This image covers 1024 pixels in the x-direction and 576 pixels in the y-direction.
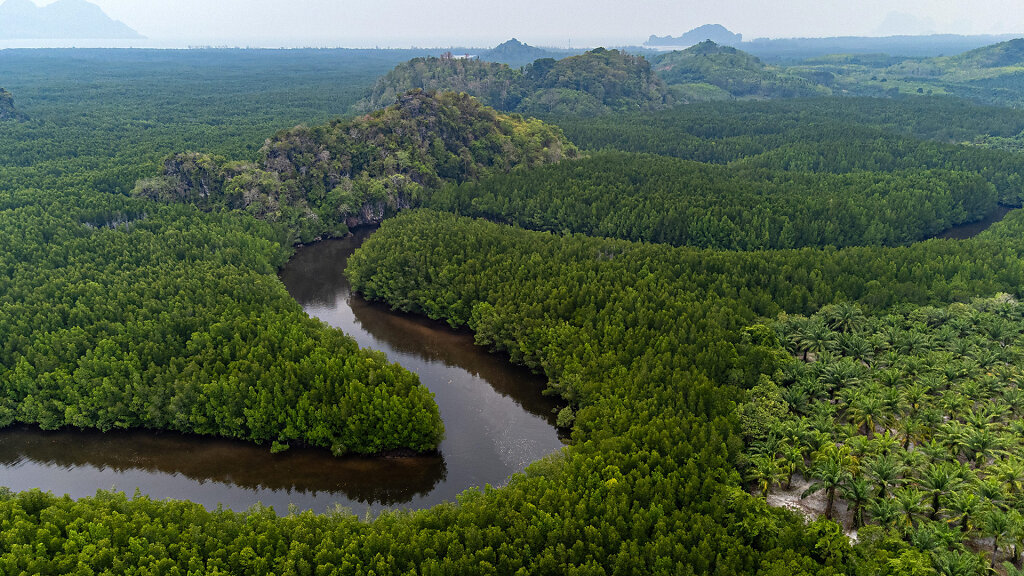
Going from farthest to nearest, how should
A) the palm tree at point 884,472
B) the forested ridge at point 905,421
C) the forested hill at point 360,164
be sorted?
the forested hill at point 360,164, the palm tree at point 884,472, the forested ridge at point 905,421

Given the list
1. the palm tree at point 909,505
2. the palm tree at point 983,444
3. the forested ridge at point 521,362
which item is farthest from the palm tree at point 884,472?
the palm tree at point 983,444

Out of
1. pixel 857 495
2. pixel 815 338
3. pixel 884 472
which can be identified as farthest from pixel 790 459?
pixel 815 338

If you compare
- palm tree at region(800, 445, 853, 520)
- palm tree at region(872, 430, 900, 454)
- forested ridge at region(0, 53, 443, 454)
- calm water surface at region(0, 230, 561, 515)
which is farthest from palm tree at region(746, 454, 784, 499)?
forested ridge at region(0, 53, 443, 454)

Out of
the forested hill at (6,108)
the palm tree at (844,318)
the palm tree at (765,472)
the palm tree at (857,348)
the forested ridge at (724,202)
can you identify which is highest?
the forested hill at (6,108)

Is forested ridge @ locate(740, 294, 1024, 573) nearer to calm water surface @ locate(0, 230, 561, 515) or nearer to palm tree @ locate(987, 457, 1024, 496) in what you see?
palm tree @ locate(987, 457, 1024, 496)

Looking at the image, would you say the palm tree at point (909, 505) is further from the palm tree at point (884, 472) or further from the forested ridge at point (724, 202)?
the forested ridge at point (724, 202)
